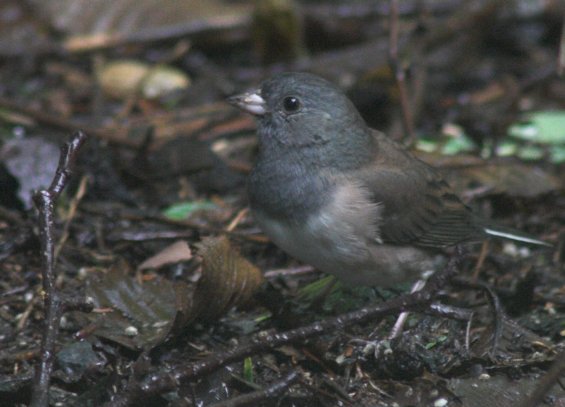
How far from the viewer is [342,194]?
3051 mm

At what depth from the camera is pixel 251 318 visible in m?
3.15

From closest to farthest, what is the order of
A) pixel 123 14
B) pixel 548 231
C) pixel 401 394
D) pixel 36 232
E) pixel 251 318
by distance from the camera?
pixel 401 394
pixel 251 318
pixel 36 232
pixel 548 231
pixel 123 14

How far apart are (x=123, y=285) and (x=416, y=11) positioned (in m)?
3.02

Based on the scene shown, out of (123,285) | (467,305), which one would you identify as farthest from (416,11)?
(123,285)

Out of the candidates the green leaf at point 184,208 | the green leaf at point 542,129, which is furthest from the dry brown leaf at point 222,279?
the green leaf at point 542,129

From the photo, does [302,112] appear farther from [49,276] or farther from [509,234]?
[49,276]

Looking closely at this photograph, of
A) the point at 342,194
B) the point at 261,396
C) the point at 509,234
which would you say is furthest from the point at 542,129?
the point at 261,396

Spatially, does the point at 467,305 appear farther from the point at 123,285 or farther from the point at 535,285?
the point at 123,285

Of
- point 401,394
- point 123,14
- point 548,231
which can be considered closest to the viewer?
point 401,394

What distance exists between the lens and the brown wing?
319 cm

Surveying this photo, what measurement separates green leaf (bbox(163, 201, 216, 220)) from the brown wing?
88 cm

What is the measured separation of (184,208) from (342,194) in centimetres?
105

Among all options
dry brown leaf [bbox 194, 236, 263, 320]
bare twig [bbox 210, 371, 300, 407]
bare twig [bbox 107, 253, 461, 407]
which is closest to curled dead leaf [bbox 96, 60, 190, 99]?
dry brown leaf [bbox 194, 236, 263, 320]

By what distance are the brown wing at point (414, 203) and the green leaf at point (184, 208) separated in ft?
2.89
